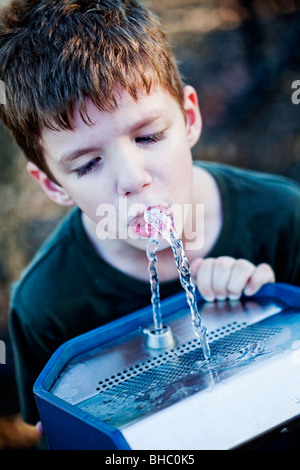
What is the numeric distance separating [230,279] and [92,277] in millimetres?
493

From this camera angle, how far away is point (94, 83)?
124 cm

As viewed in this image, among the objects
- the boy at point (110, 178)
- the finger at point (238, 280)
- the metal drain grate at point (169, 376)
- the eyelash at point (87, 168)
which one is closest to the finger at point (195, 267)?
the boy at point (110, 178)

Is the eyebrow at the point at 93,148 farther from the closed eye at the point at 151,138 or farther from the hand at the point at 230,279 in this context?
the hand at the point at 230,279

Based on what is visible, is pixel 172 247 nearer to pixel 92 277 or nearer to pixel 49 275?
pixel 92 277

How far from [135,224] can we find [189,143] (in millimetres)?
320

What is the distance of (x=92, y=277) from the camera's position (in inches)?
66.7

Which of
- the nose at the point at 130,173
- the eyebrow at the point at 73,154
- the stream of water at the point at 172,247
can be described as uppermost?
the eyebrow at the point at 73,154

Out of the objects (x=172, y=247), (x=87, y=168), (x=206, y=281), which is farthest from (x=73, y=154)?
(x=206, y=281)

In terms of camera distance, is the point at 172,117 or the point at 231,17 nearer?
the point at 172,117

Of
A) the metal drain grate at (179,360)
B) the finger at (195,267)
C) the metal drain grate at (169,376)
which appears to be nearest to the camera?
the metal drain grate at (169,376)

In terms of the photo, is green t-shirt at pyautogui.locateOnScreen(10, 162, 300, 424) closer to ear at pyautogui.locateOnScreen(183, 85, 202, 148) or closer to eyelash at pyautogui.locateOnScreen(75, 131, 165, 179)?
ear at pyautogui.locateOnScreen(183, 85, 202, 148)

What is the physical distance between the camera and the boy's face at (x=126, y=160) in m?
1.24
